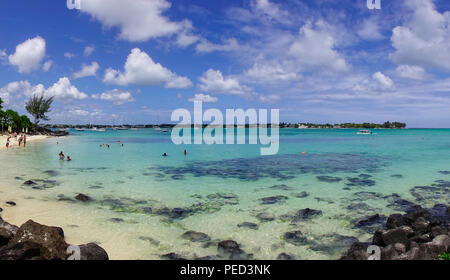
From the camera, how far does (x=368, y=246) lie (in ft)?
28.0

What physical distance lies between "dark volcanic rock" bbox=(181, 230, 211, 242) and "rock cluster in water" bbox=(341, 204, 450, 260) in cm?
447

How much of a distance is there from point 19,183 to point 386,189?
23136 millimetres

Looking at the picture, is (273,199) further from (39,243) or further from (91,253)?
(39,243)

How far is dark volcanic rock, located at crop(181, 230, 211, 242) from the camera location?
32.2ft

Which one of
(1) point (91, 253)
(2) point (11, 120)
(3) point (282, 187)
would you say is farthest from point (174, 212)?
(2) point (11, 120)

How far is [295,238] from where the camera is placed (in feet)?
32.6

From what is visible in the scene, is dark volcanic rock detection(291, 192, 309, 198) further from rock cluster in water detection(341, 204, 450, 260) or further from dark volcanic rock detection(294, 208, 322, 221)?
rock cluster in water detection(341, 204, 450, 260)

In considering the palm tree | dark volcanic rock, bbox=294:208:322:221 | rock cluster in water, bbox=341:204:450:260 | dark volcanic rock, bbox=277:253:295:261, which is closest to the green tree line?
the palm tree

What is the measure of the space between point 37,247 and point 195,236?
186 inches

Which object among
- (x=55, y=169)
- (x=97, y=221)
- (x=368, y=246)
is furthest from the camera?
(x=55, y=169)

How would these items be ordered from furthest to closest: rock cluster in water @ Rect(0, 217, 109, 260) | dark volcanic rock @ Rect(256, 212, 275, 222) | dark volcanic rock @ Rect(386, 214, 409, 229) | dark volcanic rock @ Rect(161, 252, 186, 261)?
dark volcanic rock @ Rect(256, 212, 275, 222) < dark volcanic rock @ Rect(386, 214, 409, 229) < dark volcanic rock @ Rect(161, 252, 186, 261) < rock cluster in water @ Rect(0, 217, 109, 260)

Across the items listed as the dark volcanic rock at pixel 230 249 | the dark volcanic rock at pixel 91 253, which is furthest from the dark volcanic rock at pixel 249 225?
the dark volcanic rock at pixel 91 253
